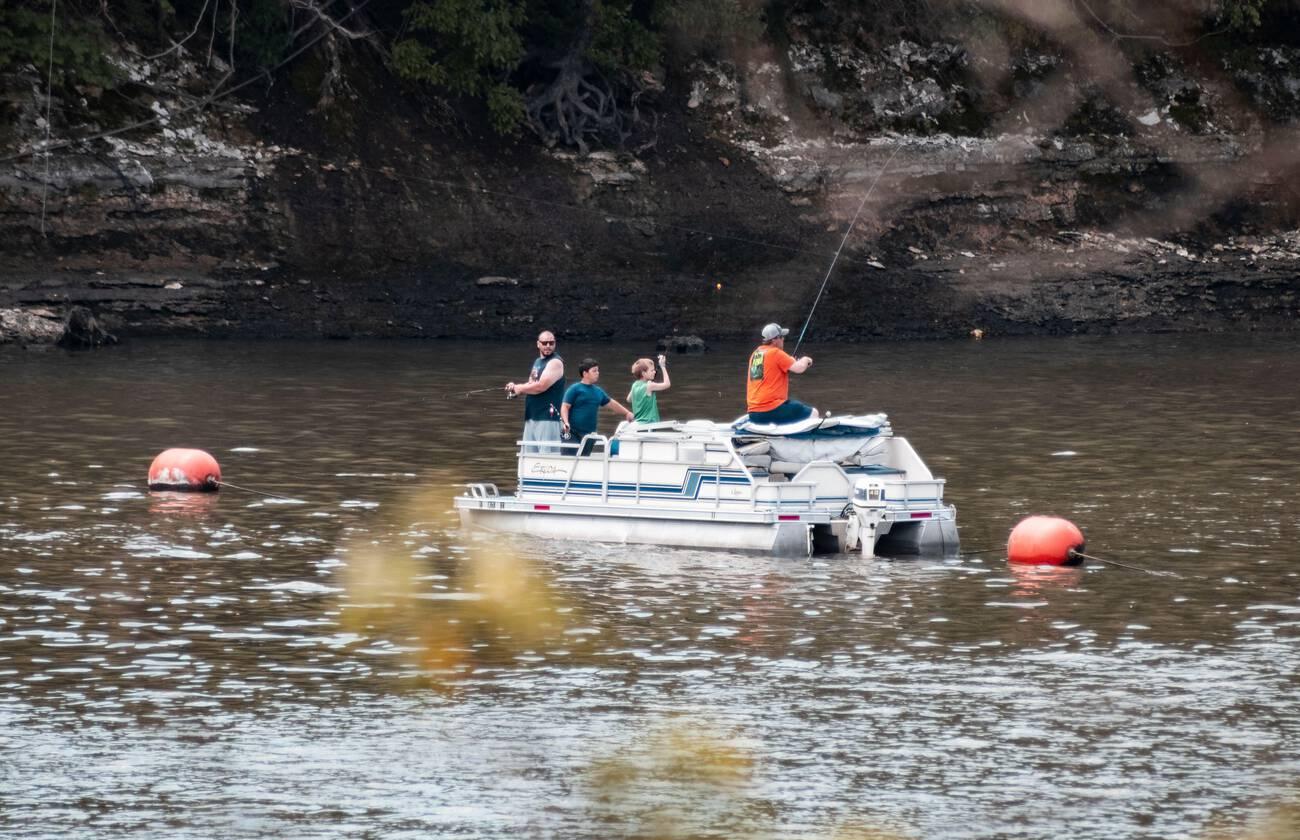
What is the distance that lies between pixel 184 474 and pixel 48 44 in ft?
92.1

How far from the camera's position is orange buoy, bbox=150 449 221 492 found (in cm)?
2708

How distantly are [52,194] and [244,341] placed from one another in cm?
578

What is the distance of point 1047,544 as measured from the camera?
21750 mm

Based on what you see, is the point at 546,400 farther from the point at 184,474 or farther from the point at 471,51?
the point at 471,51

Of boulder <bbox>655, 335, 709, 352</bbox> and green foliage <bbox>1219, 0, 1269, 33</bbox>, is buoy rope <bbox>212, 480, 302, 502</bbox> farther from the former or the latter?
green foliage <bbox>1219, 0, 1269, 33</bbox>

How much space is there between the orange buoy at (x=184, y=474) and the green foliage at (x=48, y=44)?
27053 mm

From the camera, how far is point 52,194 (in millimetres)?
51688

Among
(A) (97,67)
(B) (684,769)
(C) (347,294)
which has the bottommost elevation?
(B) (684,769)

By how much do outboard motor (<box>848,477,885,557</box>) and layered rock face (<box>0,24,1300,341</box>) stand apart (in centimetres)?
3090

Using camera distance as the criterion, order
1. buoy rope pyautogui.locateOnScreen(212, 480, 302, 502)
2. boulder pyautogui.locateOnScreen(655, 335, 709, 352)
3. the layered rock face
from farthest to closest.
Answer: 1. the layered rock face
2. boulder pyautogui.locateOnScreen(655, 335, 709, 352)
3. buoy rope pyautogui.locateOnScreen(212, 480, 302, 502)

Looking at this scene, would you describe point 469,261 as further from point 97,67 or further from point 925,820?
point 925,820

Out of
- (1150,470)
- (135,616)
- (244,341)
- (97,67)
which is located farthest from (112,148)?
(135,616)

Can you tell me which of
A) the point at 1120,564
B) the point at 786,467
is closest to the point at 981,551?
the point at 1120,564

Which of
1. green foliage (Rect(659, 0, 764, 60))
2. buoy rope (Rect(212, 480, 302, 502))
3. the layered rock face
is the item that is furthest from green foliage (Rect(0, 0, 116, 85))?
buoy rope (Rect(212, 480, 302, 502))
